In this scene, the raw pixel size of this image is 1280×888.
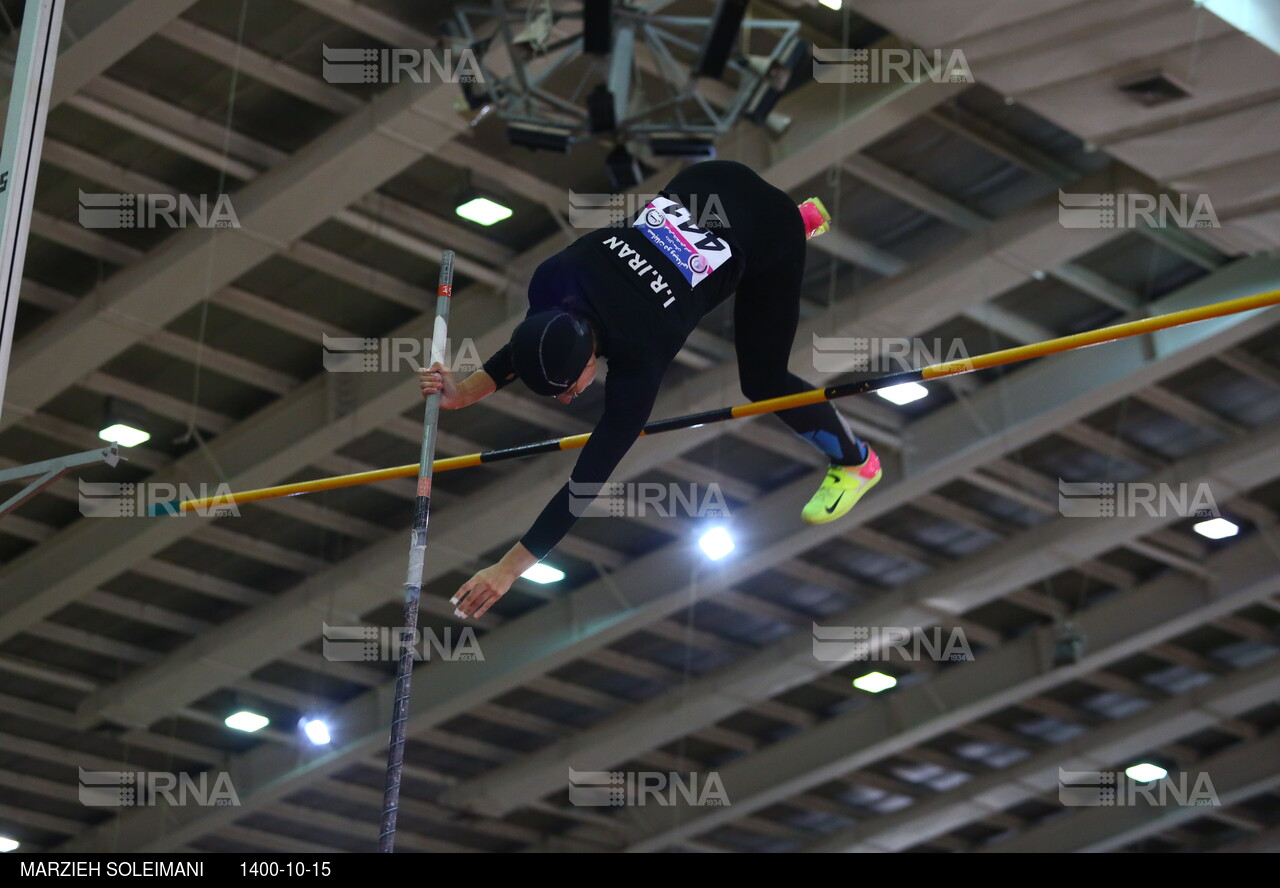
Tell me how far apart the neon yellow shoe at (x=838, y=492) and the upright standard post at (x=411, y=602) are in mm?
1434

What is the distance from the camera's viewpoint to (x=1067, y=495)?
40.4 feet

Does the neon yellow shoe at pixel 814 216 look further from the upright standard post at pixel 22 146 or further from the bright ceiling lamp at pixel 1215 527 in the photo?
the bright ceiling lamp at pixel 1215 527

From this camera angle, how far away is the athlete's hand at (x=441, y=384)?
17.2ft

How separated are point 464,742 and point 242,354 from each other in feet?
18.3

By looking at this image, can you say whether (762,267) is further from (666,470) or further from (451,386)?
(666,470)

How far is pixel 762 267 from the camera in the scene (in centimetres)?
525

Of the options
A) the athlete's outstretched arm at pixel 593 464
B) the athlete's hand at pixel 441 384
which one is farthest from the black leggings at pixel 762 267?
the athlete's hand at pixel 441 384

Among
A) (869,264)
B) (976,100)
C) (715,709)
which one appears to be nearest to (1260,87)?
(976,100)

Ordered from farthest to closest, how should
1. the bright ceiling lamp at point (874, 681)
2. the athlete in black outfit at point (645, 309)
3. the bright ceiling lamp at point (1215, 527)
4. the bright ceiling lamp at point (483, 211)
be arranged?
the bright ceiling lamp at point (874, 681), the bright ceiling lamp at point (1215, 527), the bright ceiling lamp at point (483, 211), the athlete in black outfit at point (645, 309)

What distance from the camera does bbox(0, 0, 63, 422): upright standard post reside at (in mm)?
4578

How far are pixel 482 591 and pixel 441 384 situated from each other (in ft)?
3.11

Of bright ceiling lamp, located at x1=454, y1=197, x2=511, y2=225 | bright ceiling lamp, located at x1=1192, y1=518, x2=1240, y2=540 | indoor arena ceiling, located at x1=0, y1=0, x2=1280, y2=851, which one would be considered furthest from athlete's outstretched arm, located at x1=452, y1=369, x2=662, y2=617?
bright ceiling lamp, located at x1=1192, y1=518, x2=1240, y2=540

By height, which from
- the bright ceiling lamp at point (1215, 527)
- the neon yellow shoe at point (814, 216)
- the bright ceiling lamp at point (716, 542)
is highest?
the bright ceiling lamp at point (1215, 527)

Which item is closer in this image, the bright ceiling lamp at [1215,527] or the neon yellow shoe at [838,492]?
the neon yellow shoe at [838,492]
